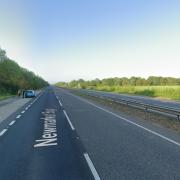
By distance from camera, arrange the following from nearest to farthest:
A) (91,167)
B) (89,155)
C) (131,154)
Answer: (91,167) → (89,155) → (131,154)

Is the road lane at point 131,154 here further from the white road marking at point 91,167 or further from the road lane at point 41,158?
the road lane at point 41,158

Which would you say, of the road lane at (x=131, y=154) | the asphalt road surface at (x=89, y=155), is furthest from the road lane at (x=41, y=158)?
the road lane at (x=131, y=154)

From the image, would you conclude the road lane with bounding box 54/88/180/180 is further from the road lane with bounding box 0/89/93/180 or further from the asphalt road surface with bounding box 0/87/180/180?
the road lane with bounding box 0/89/93/180

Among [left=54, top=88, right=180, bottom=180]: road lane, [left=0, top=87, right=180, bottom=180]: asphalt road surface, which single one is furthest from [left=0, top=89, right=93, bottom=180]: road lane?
[left=54, top=88, right=180, bottom=180]: road lane

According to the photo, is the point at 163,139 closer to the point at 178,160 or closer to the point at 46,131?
the point at 178,160

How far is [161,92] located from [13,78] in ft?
108

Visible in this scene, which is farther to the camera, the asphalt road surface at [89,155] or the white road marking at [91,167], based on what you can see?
the asphalt road surface at [89,155]

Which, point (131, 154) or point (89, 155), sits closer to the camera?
point (89, 155)

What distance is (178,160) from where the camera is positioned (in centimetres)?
649

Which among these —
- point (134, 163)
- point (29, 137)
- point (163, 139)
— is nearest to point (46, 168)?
point (134, 163)

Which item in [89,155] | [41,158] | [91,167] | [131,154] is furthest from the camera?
[131,154]

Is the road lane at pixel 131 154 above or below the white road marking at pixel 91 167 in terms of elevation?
below

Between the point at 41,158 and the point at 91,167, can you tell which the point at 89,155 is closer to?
the point at 91,167

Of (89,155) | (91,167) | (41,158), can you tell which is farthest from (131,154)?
(41,158)
